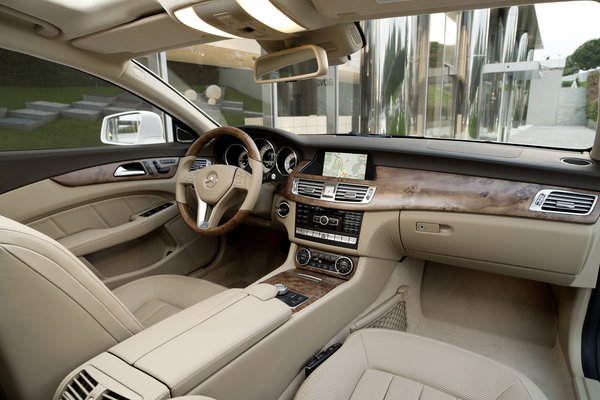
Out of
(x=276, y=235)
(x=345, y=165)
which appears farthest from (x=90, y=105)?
(x=345, y=165)

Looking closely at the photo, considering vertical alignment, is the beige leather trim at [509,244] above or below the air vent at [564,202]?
below

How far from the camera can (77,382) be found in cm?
83

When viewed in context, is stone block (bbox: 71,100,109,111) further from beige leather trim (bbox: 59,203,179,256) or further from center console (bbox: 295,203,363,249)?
center console (bbox: 295,203,363,249)

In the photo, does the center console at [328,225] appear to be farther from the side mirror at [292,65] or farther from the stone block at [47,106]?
the stone block at [47,106]

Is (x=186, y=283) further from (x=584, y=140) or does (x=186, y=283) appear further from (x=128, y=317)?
(x=584, y=140)

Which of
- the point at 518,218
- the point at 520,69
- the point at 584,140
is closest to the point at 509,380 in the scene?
the point at 518,218

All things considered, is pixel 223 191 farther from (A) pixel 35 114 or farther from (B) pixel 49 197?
(A) pixel 35 114

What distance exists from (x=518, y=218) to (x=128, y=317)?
1501 millimetres

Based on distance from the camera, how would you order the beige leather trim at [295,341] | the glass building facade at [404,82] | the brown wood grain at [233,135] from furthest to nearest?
the glass building facade at [404,82], the brown wood grain at [233,135], the beige leather trim at [295,341]

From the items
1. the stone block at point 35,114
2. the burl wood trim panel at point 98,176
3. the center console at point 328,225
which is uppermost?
the stone block at point 35,114

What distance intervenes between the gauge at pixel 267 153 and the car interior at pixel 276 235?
18mm

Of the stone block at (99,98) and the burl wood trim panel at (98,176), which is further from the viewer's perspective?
the stone block at (99,98)

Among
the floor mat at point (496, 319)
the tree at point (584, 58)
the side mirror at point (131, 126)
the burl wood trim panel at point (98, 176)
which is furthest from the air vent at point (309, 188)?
the tree at point (584, 58)

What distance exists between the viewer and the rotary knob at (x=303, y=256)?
1.94 meters
